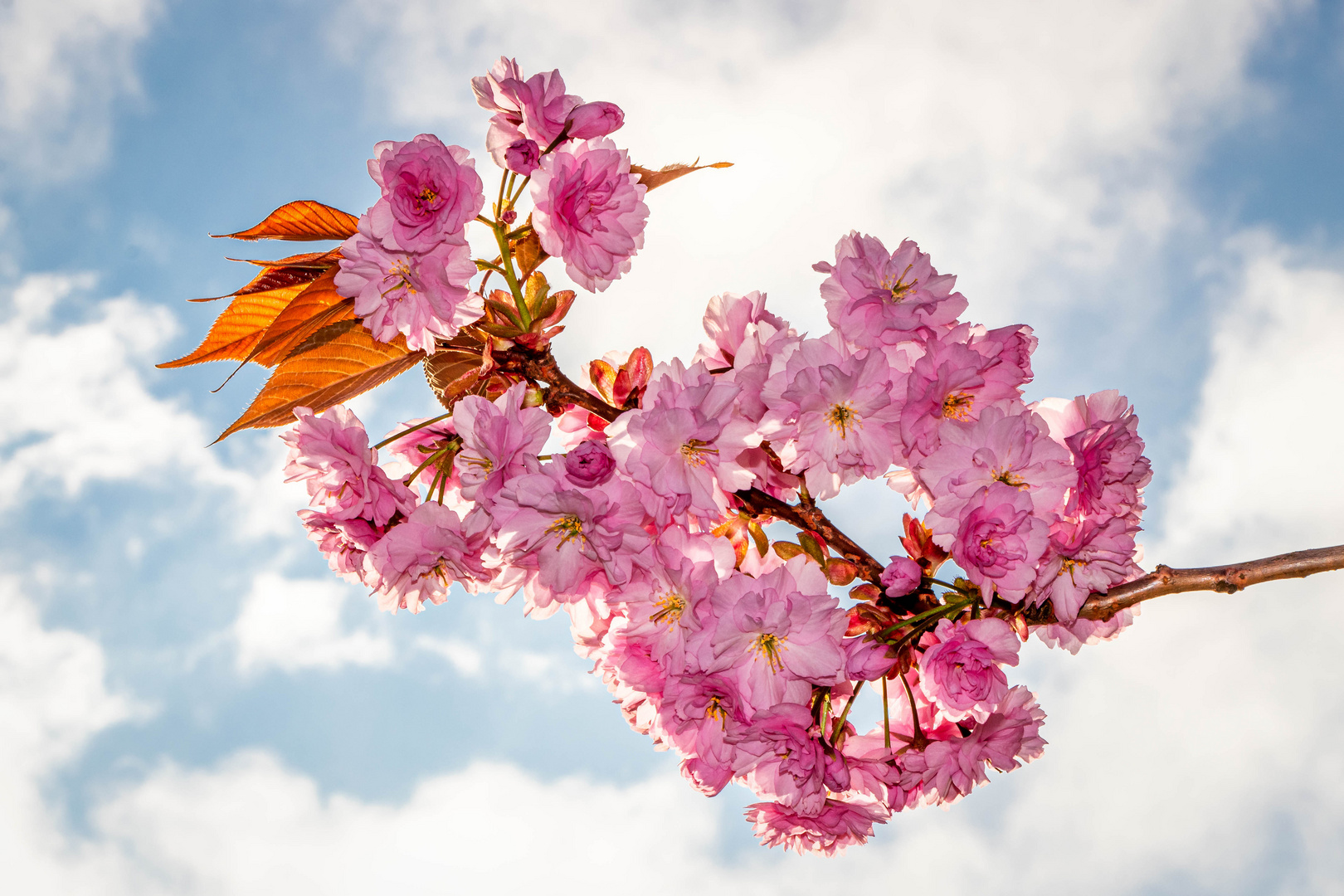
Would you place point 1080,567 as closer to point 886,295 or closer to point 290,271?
point 886,295

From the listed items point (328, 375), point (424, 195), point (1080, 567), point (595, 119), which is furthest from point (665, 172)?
point (1080, 567)

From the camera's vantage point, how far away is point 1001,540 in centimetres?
105

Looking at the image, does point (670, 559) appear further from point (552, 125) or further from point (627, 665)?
point (552, 125)

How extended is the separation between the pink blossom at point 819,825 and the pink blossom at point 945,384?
0.53m

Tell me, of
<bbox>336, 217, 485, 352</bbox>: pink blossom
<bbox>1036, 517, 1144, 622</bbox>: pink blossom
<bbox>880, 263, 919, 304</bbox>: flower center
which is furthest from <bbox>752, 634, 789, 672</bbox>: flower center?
<bbox>336, 217, 485, 352</bbox>: pink blossom

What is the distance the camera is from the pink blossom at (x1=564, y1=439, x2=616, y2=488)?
3.50 ft

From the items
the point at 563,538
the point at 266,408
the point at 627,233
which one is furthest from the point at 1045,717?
the point at 266,408

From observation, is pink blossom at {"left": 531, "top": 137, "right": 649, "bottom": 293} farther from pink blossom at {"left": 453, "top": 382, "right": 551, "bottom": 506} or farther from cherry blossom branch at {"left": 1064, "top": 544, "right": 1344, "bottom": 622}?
cherry blossom branch at {"left": 1064, "top": 544, "right": 1344, "bottom": 622}

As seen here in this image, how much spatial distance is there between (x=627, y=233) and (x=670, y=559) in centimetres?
45

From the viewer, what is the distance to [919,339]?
45.2 inches

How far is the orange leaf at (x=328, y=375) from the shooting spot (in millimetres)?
1272

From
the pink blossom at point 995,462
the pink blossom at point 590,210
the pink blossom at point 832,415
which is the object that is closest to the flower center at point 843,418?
the pink blossom at point 832,415

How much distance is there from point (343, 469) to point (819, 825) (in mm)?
853

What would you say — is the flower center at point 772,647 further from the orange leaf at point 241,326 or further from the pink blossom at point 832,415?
the orange leaf at point 241,326
